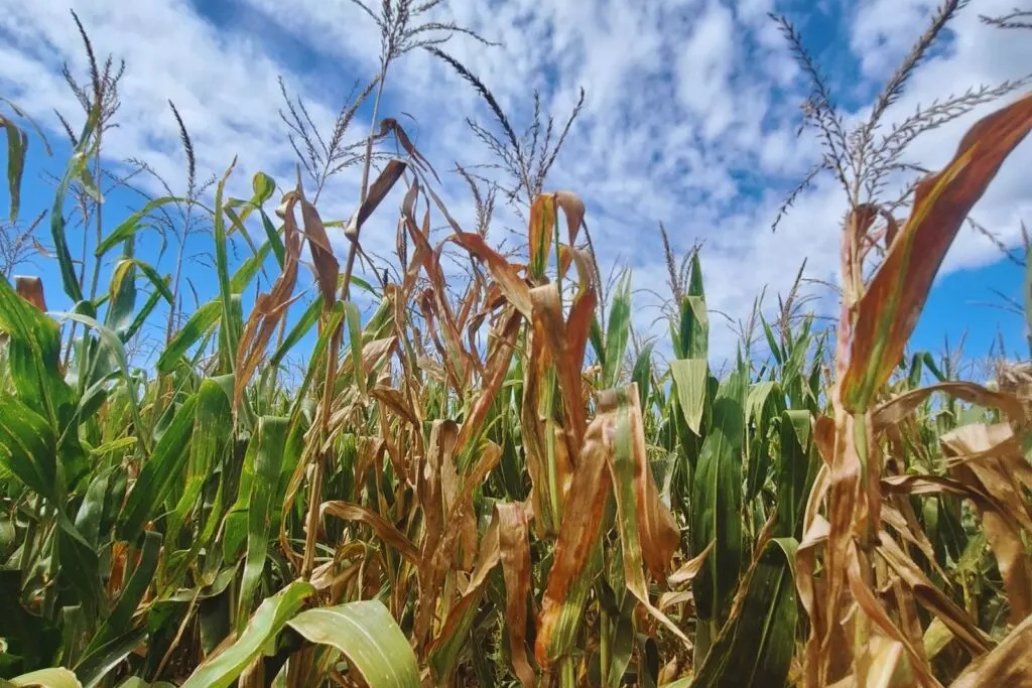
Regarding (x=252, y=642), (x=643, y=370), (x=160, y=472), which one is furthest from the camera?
(x=643, y=370)

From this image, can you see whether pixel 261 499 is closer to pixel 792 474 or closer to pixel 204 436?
pixel 204 436

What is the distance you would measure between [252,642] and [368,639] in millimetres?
116

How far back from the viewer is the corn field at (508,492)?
25.3 inches

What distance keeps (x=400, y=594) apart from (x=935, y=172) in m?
0.88

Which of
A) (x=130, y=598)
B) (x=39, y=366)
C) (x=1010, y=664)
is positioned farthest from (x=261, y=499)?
(x=1010, y=664)

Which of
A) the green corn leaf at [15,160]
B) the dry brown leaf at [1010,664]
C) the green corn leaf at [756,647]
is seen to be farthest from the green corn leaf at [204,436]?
the dry brown leaf at [1010,664]

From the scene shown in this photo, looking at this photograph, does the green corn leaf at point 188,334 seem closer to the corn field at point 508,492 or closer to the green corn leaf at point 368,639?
the corn field at point 508,492

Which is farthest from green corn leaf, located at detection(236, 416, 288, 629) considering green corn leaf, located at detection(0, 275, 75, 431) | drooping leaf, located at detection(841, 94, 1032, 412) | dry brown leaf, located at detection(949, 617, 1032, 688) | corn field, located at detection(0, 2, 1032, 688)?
dry brown leaf, located at detection(949, 617, 1032, 688)

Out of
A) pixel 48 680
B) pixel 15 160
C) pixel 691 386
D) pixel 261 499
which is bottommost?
pixel 48 680

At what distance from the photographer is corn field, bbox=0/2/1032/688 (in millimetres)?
642

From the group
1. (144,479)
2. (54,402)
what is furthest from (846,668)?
(54,402)

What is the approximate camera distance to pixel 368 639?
2.21 feet

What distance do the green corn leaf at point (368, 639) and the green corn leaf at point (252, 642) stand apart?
2 centimetres

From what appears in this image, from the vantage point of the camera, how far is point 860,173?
1.96 ft
